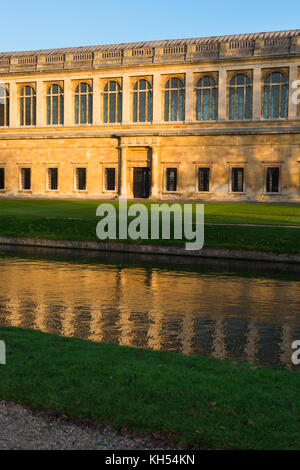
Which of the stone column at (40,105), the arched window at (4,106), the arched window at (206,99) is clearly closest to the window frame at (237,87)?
the arched window at (206,99)

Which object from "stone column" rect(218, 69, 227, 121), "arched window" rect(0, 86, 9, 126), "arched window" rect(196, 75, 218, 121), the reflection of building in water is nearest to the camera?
the reflection of building in water

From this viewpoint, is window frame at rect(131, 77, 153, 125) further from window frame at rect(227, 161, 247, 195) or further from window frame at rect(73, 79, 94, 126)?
window frame at rect(227, 161, 247, 195)

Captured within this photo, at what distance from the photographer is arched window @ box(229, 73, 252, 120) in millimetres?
51719

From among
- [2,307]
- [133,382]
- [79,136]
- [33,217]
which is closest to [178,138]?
[79,136]

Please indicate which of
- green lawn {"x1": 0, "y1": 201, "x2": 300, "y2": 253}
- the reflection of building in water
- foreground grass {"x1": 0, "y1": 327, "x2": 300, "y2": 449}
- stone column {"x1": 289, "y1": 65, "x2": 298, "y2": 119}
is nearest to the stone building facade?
stone column {"x1": 289, "y1": 65, "x2": 298, "y2": 119}

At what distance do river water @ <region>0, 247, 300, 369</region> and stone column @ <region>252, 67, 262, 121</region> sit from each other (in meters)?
32.1

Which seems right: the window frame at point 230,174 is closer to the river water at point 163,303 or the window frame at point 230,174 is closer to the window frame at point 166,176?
the window frame at point 166,176

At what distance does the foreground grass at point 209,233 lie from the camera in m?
23.5

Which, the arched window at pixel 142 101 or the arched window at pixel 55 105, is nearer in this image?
the arched window at pixel 142 101

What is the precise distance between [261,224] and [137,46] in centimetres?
4010

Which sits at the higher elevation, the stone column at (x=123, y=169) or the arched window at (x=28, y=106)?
the arched window at (x=28, y=106)

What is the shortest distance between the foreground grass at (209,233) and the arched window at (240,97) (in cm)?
2808

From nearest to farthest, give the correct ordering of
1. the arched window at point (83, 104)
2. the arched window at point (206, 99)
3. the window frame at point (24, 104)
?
the arched window at point (206, 99), the arched window at point (83, 104), the window frame at point (24, 104)
